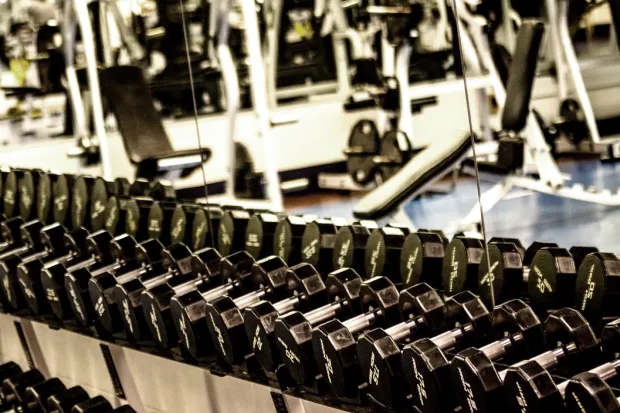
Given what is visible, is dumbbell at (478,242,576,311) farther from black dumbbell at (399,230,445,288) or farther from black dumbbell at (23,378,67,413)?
black dumbbell at (23,378,67,413)

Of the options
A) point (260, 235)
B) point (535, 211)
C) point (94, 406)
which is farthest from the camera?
point (535, 211)

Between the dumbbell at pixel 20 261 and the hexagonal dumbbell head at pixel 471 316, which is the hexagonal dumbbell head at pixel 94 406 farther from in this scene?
the hexagonal dumbbell head at pixel 471 316

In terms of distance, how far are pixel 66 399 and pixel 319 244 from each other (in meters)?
0.89

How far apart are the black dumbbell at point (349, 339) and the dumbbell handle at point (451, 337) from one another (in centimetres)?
14

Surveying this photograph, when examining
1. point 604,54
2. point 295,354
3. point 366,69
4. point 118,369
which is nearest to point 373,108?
point 366,69

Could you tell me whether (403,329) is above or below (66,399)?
above

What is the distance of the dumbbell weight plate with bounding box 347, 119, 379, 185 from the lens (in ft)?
16.0

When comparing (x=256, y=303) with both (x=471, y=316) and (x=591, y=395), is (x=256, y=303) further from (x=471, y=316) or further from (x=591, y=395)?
(x=591, y=395)

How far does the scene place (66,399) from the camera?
235 centimetres

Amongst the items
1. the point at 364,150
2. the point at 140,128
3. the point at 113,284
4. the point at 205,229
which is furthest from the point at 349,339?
the point at 364,150

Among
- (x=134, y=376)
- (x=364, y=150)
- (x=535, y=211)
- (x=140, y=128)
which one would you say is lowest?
(x=535, y=211)

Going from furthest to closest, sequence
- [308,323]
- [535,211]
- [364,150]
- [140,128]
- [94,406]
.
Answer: [364,150]
[535,211]
[140,128]
[94,406]
[308,323]

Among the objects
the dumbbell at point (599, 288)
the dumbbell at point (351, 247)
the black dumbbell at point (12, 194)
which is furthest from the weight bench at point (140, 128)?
the dumbbell at point (599, 288)

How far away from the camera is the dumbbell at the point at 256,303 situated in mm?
1692
